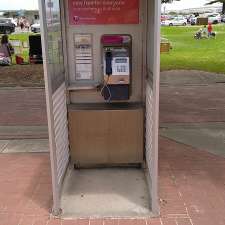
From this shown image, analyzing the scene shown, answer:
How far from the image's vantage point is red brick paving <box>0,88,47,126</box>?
727 cm

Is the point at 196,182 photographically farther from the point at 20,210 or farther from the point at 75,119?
the point at 20,210

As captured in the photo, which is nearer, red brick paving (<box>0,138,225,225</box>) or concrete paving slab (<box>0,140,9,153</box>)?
red brick paving (<box>0,138,225,225</box>)

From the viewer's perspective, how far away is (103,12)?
14.4 feet

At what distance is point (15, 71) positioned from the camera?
42.5 ft

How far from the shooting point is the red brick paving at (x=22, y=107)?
7.27 metres

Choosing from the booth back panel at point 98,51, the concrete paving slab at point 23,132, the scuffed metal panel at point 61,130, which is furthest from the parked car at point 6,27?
the scuffed metal panel at point 61,130

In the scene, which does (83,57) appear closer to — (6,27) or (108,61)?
(108,61)

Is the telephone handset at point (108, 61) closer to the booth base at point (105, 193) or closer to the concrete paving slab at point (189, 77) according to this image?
the booth base at point (105, 193)

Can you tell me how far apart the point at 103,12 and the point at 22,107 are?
442 cm

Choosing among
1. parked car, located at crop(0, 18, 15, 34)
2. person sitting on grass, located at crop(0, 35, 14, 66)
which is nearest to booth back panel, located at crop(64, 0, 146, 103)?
person sitting on grass, located at crop(0, 35, 14, 66)

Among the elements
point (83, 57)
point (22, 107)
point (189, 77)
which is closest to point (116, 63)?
point (83, 57)

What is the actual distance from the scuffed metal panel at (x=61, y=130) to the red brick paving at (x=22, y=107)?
8.67 ft

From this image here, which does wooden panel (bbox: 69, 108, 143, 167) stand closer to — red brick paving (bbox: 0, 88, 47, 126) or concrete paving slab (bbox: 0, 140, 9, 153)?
concrete paving slab (bbox: 0, 140, 9, 153)

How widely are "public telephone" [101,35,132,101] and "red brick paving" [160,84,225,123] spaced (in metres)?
2.87
